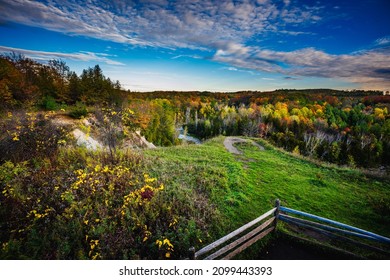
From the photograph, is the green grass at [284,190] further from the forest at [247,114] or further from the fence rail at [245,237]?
the forest at [247,114]

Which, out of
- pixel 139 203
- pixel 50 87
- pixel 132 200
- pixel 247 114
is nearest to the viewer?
pixel 132 200

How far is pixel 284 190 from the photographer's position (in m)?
9.40

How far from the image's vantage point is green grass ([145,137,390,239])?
7289mm

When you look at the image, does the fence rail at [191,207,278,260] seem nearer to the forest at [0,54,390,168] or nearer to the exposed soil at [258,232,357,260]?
the exposed soil at [258,232,357,260]

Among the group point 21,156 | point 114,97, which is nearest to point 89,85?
point 114,97

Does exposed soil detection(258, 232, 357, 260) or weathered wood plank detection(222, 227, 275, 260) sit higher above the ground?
weathered wood plank detection(222, 227, 275, 260)

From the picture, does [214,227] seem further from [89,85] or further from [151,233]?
[89,85]

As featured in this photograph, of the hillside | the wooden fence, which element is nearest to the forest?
the hillside

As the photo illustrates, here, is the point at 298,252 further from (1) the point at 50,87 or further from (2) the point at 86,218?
(1) the point at 50,87

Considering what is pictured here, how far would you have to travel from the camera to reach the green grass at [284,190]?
7.29 m

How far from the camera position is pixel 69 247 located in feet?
14.3

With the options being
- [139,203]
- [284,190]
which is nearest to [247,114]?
[284,190]

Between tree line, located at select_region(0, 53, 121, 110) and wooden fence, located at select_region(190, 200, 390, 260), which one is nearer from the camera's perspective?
wooden fence, located at select_region(190, 200, 390, 260)

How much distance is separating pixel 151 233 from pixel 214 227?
199 cm
